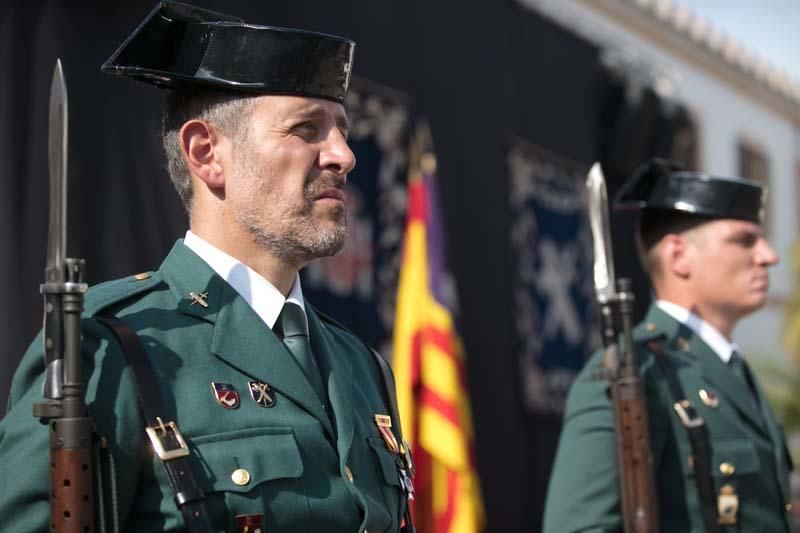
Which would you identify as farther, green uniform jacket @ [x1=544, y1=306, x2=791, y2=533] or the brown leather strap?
green uniform jacket @ [x1=544, y1=306, x2=791, y2=533]

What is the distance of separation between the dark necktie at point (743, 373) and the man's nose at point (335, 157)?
1.76 m

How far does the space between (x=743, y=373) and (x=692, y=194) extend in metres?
0.55

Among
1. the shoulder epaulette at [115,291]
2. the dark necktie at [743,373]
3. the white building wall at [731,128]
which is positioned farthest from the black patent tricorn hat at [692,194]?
the white building wall at [731,128]

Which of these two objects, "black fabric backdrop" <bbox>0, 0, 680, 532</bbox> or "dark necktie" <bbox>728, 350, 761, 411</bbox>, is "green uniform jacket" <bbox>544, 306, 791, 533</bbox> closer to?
"dark necktie" <bbox>728, 350, 761, 411</bbox>

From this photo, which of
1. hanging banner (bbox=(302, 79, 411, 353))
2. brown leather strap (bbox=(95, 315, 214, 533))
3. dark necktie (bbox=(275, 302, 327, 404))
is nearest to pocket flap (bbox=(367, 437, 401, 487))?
dark necktie (bbox=(275, 302, 327, 404))

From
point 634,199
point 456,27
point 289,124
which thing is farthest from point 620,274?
point 289,124

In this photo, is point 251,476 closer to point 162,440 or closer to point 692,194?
point 162,440

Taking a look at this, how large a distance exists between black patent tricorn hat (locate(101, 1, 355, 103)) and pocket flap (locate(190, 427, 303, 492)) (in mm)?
615

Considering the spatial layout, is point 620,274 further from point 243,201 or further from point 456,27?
point 243,201

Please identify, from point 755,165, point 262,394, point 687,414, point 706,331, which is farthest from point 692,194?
point 755,165

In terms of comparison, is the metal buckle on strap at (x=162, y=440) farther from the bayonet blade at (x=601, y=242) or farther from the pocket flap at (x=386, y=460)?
the bayonet blade at (x=601, y=242)

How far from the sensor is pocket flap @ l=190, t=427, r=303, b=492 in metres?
1.82

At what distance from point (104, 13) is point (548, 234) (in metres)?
3.85

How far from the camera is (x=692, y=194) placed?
3.63 metres
